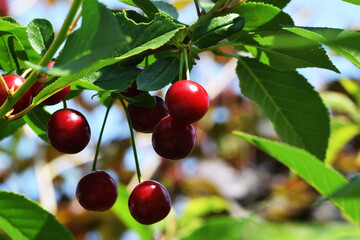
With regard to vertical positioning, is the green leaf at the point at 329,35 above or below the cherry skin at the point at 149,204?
above

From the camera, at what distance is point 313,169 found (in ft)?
3.17

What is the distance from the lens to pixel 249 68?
1107 mm

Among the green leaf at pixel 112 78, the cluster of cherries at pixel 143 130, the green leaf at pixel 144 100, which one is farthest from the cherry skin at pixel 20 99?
the green leaf at pixel 144 100

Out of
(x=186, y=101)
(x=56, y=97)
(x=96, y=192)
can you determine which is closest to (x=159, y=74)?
(x=186, y=101)

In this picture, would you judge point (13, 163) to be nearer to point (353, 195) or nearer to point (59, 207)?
point (59, 207)

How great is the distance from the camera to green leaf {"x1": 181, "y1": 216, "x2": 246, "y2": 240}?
5.24 feet

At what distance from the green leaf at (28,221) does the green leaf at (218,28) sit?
464 mm

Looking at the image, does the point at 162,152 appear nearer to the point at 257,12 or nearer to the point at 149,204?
the point at 149,204

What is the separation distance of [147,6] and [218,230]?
36.5 inches

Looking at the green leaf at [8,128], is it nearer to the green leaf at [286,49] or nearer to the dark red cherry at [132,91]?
the dark red cherry at [132,91]

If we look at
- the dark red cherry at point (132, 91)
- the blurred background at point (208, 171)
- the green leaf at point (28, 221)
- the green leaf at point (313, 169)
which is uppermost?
the dark red cherry at point (132, 91)

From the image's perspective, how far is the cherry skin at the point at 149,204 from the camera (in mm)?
961

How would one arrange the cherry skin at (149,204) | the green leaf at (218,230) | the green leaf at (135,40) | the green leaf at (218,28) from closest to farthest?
1. the green leaf at (135,40)
2. the green leaf at (218,28)
3. the cherry skin at (149,204)
4. the green leaf at (218,230)

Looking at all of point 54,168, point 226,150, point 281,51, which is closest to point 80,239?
point 54,168
